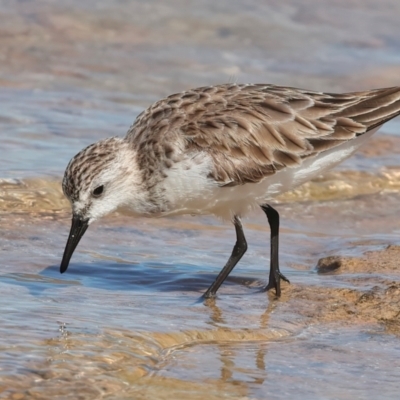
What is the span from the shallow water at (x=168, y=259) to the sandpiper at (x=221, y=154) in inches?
16.7

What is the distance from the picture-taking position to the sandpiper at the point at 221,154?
24.2 feet

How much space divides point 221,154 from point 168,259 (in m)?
1.21

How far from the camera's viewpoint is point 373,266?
8070 mm

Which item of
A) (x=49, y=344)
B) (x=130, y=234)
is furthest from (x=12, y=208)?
(x=49, y=344)

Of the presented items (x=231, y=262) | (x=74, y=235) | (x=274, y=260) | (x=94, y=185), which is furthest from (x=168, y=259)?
(x=94, y=185)

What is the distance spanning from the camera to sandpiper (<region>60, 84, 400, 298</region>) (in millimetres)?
7363

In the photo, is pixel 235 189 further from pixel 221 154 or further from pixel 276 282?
pixel 276 282

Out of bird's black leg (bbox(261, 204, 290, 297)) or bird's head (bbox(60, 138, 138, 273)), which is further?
bird's black leg (bbox(261, 204, 290, 297))

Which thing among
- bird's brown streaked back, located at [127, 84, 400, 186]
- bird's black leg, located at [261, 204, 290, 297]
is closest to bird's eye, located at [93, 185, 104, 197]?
bird's brown streaked back, located at [127, 84, 400, 186]

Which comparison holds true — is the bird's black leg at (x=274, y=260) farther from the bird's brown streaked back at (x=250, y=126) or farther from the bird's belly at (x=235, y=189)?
the bird's brown streaked back at (x=250, y=126)

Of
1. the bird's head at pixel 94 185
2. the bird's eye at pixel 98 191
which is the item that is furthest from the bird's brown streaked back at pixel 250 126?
the bird's eye at pixel 98 191

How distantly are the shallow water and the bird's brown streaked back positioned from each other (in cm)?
77

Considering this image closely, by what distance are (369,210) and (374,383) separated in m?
4.60

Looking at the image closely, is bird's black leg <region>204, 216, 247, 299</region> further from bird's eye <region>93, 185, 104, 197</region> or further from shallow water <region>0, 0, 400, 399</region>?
bird's eye <region>93, 185, 104, 197</region>
